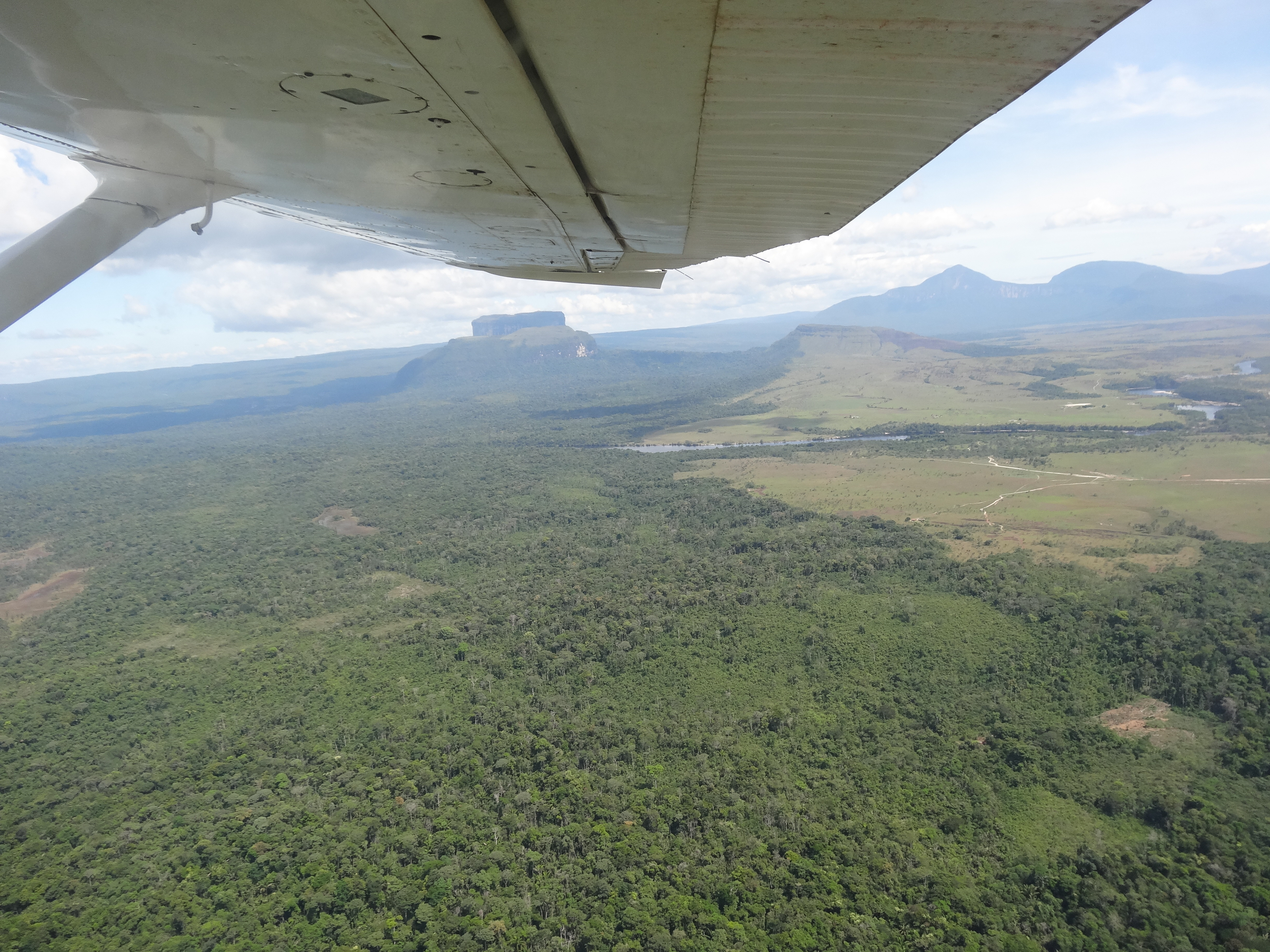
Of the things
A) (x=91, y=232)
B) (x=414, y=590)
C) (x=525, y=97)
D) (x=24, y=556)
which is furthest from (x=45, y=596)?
(x=525, y=97)

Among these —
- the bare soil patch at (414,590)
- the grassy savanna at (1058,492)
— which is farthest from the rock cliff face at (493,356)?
the bare soil patch at (414,590)

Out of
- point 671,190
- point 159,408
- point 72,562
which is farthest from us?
point 159,408

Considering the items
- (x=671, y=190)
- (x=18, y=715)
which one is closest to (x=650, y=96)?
(x=671, y=190)

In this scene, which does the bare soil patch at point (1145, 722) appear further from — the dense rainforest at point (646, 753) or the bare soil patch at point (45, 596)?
the bare soil patch at point (45, 596)

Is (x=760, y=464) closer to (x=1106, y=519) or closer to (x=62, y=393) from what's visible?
(x=1106, y=519)

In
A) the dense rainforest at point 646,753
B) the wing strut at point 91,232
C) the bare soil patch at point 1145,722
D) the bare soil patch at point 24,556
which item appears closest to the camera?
the wing strut at point 91,232

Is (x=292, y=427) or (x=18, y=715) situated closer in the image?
(x=18, y=715)

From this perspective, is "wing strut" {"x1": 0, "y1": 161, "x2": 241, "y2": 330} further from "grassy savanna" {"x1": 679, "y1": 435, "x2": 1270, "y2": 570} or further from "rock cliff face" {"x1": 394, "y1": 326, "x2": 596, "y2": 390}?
"rock cliff face" {"x1": 394, "y1": 326, "x2": 596, "y2": 390}
